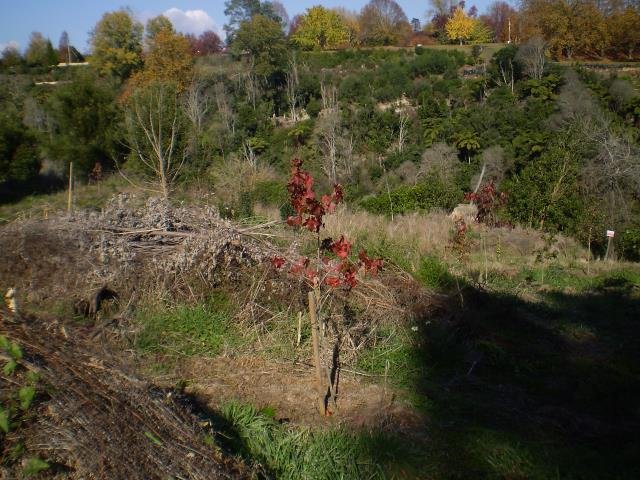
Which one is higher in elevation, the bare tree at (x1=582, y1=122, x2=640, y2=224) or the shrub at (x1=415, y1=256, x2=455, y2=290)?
the bare tree at (x1=582, y1=122, x2=640, y2=224)

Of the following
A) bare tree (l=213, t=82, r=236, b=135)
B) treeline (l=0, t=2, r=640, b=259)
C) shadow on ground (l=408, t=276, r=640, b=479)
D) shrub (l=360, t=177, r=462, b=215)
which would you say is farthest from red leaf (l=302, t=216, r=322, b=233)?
bare tree (l=213, t=82, r=236, b=135)

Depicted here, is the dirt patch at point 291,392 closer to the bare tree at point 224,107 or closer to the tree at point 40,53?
the bare tree at point 224,107

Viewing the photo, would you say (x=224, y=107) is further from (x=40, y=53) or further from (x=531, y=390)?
(x=531, y=390)

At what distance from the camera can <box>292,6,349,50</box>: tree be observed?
51.8 metres

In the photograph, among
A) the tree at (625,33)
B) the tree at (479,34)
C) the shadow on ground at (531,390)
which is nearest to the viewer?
the shadow on ground at (531,390)

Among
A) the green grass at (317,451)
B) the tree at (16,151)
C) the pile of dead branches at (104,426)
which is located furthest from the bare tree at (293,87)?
the pile of dead branches at (104,426)

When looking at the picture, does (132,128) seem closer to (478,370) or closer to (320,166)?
(320,166)

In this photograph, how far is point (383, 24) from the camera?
187 feet

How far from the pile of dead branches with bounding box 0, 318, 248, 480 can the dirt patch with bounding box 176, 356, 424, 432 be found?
2.75 feet

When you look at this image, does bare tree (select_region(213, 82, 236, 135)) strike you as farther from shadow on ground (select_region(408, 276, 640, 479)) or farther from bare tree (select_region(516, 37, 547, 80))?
shadow on ground (select_region(408, 276, 640, 479))

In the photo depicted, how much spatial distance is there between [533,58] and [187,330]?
33.1 m

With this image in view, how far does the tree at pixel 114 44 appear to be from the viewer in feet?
133

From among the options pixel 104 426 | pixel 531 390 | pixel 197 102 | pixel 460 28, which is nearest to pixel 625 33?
pixel 460 28

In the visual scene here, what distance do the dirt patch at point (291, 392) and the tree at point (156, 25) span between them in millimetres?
40224
